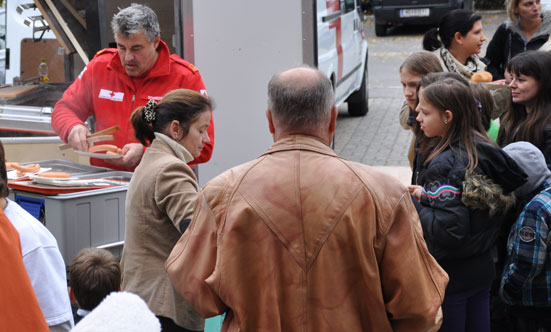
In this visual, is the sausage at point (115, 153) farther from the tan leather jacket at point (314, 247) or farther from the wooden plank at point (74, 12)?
the wooden plank at point (74, 12)

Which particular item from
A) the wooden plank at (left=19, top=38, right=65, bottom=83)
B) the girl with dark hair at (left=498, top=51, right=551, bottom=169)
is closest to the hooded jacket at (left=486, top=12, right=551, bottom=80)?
the girl with dark hair at (left=498, top=51, right=551, bottom=169)

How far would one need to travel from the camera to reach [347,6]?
917 centimetres

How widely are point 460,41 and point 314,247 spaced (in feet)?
11.3

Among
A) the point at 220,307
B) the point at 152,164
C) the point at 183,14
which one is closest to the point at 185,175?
the point at 152,164

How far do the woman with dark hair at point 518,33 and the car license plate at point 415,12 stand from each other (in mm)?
13006

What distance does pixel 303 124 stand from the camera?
6.79 ft

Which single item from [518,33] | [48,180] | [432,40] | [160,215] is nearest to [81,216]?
[48,180]

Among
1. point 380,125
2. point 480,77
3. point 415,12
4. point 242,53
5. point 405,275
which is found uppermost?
point 415,12

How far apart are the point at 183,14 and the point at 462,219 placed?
10.2 feet

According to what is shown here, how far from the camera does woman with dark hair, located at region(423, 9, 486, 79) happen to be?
4996 mm

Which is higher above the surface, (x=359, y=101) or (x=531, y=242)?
(x=359, y=101)

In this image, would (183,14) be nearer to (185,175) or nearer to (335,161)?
(185,175)

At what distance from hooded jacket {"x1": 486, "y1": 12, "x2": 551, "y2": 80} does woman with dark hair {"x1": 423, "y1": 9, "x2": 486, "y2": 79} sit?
0.26m

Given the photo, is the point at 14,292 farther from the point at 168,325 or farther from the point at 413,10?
the point at 413,10
